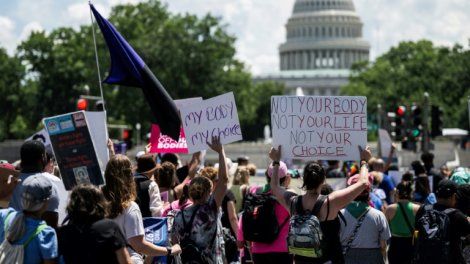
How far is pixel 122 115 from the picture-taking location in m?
87.0

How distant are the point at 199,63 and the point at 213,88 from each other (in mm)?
2261

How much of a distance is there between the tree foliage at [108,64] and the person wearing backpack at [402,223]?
69.0 m

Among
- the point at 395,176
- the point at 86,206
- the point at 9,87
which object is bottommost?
the point at 395,176

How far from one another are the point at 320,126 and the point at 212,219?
118cm

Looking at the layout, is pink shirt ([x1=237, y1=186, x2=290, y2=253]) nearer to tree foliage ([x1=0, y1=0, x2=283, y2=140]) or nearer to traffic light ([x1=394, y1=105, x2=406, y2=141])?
traffic light ([x1=394, y1=105, x2=406, y2=141])

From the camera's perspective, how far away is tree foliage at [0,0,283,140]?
83000mm

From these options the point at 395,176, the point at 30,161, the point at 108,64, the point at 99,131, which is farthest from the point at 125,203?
the point at 108,64

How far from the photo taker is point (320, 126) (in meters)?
10.6

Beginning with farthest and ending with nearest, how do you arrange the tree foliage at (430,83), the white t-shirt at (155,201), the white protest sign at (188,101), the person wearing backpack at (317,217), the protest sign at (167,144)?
the tree foliage at (430,83)
the protest sign at (167,144)
the white protest sign at (188,101)
the white t-shirt at (155,201)
the person wearing backpack at (317,217)

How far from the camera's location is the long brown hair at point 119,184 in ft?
29.8

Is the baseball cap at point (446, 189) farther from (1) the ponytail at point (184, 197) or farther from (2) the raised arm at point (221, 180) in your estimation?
(1) the ponytail at point (184, 197)

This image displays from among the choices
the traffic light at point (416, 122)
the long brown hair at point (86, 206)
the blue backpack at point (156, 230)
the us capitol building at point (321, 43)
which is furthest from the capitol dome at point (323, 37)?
the long brown hair at point (86, 206)

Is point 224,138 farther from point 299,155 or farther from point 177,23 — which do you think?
point 177,23

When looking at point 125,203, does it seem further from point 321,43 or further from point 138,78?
point 321,43
